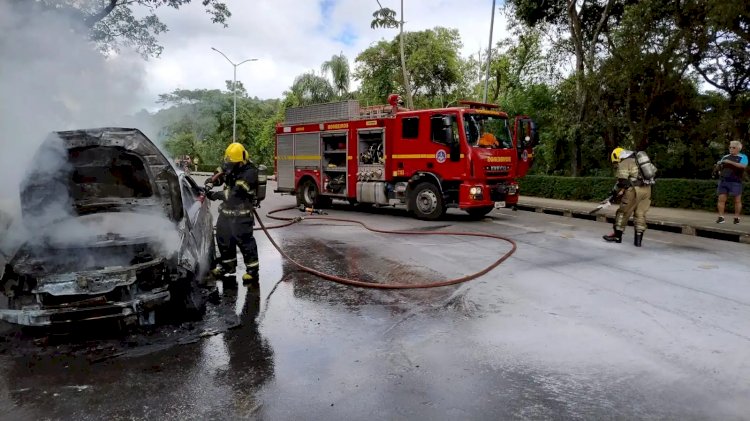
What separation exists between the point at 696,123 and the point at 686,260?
10.7m

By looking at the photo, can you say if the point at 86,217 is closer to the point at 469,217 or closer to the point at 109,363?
the point at 109,363

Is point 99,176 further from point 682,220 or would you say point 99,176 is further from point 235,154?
point 682,220

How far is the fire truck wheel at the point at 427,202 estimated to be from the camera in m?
11.6

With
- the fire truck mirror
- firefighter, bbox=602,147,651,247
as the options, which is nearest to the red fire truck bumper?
the fire truck mirror

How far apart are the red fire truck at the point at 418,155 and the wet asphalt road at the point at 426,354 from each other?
496 centimetres

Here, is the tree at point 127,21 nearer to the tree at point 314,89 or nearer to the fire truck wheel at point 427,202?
the fire truck wheel at point 427,202

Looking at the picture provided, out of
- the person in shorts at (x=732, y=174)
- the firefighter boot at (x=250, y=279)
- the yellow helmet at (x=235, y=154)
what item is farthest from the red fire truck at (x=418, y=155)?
the firefighter boot at (x=250, y=279)

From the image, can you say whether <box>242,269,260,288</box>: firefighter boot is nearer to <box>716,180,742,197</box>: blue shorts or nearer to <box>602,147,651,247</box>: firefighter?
<box>602,147,651,247</box>: firefighter

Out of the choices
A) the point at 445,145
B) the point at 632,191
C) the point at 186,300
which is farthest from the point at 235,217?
the point at 445,145

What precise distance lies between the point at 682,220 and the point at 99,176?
11.2 metres

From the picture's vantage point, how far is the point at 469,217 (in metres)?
12.5

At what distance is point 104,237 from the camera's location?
14.6 ft

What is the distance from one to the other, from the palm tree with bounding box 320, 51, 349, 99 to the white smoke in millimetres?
28127

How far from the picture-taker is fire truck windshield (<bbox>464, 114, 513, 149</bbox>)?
11.2m
